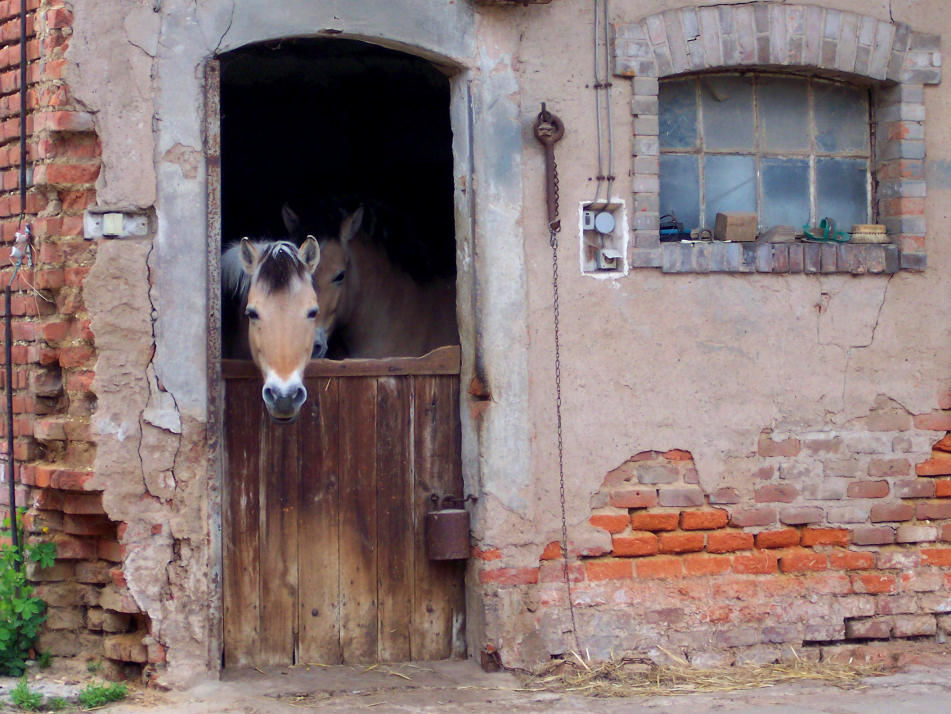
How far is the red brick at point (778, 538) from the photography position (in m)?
6.24

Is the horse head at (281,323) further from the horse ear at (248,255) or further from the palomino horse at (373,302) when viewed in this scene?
the palomino horse at (373,302)

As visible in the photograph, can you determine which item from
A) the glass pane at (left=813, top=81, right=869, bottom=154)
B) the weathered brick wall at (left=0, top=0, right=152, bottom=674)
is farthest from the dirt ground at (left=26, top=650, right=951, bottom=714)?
the glass pane at (left=813, top=81, right=869, bottom=154)

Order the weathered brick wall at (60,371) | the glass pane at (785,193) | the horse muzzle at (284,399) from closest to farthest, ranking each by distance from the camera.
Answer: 1. the horse muzzle at (284,399)
2. the weathered brick wall at (60,371)
3. the glass pane at (785,193)

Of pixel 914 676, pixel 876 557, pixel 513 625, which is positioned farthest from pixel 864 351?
pixel 513 625

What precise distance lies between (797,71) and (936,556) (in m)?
2.69

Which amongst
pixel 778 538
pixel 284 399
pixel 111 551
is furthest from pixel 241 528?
pixel 778 538

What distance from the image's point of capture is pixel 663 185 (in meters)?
6.45

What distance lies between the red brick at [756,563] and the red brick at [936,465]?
957 millimetres

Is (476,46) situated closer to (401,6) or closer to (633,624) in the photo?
(401,6)

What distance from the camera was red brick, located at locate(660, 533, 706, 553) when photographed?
6.12 metres

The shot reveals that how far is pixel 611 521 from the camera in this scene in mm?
6055

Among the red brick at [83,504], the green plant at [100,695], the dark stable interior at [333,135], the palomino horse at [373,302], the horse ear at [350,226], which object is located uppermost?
the dark stable interior at [333,135]

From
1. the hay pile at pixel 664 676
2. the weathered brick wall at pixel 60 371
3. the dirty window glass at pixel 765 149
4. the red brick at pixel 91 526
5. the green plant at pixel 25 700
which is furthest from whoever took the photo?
the dirty window glass at pixel 765 149

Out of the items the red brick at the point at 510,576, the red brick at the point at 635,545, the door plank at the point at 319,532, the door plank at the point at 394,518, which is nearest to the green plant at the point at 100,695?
the door plank at the point at 319,532
